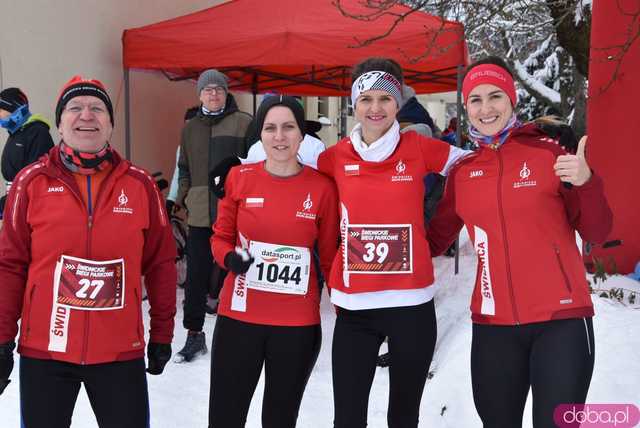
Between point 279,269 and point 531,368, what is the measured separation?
1023 millimetres

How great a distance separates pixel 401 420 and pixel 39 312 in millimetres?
1454

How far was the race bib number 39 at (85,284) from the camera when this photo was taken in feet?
6.70

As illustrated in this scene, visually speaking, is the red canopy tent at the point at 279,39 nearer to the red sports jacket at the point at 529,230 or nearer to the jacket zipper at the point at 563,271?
the red sports jacket at the point at 529,230

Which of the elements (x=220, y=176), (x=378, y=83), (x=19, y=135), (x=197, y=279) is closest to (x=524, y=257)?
(x=378, y=83)

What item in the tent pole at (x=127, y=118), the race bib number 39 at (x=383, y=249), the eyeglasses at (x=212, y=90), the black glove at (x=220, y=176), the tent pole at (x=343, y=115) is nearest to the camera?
the race bib number 39 at (x=383, y=249)

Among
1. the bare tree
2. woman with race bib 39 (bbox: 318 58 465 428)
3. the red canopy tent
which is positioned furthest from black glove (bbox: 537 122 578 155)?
the red canopy tent

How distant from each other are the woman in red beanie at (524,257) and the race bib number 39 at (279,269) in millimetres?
682

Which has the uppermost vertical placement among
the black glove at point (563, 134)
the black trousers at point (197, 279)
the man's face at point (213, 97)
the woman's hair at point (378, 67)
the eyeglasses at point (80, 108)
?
the man's face at point (213, 97)

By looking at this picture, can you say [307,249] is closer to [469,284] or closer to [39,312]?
[39,312]

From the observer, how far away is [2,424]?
344cm

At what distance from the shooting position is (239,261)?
7.73 feet

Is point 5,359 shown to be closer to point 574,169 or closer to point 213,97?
point 574,169

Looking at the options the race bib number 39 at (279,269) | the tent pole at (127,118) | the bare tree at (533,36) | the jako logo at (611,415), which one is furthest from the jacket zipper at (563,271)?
the tent pole at (127,118)

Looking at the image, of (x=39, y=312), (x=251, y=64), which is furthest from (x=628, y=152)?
(x=39, y=312)
